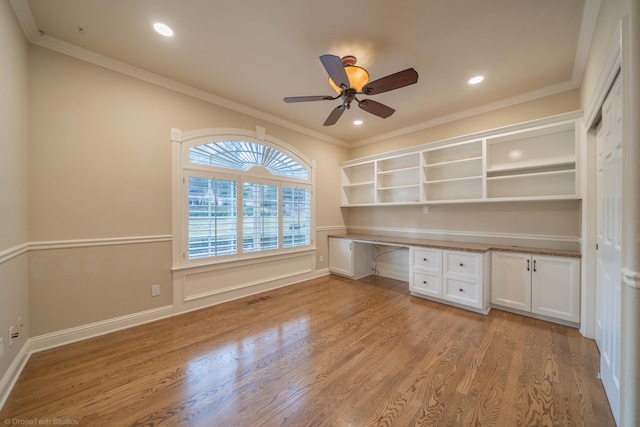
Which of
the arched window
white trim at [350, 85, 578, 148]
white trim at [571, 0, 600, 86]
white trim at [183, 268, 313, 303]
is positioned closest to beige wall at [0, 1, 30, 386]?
the arched window

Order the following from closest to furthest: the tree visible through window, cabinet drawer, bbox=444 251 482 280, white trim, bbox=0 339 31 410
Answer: white trim, bbox=0 339 31 410, cabinet drawer, bbox=444 251 482 280, the tree visible through window

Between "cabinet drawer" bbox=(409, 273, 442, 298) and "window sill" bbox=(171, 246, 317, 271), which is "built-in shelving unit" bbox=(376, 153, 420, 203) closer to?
"cabinet drawer" bbox=(409, 273, 442, 298)

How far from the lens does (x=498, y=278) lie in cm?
309

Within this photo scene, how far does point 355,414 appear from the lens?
1.52 metres

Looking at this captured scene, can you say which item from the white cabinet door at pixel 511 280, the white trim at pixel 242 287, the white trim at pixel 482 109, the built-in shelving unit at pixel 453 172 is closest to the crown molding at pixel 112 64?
the white trim at pixel 482 109

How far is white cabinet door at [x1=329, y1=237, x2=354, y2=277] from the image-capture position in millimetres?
4582

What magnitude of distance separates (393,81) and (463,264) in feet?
8.06

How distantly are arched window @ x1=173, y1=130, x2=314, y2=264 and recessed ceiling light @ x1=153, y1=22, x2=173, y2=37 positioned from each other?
1.09 meters

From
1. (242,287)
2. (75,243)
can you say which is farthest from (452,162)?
(75,243)

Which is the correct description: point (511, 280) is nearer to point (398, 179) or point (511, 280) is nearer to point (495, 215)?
point (495, 215)

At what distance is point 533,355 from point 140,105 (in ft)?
15.4

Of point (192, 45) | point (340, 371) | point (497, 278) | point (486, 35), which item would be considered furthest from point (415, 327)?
point (192, 45)

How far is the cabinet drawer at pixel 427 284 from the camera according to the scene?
3.39 metres

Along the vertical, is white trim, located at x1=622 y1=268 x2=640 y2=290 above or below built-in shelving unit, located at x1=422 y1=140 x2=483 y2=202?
Answer: below
